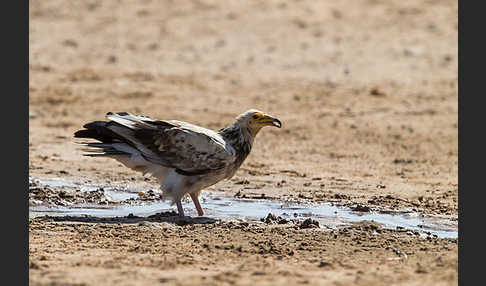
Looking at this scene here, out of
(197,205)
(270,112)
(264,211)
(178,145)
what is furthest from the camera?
(270,112)

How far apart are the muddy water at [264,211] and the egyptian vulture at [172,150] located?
21.0 inches

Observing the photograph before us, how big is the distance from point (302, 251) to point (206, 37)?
12.2 meters

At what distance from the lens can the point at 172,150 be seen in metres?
8.93

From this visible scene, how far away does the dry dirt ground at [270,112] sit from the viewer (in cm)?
734

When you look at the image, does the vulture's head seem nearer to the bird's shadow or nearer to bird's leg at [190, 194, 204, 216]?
bird's leg at [190, 194, 204, 216]

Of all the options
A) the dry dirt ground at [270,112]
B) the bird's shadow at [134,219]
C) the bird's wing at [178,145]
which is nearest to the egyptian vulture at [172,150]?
the bird's wing at [178,145]

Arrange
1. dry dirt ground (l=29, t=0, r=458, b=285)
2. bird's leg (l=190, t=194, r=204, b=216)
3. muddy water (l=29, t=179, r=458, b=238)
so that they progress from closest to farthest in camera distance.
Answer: dry dirt ground (l=29, t=0, r=458, b=285) → muddy water (l=29, t=179, r=458, b=238) → bird's leg (l=190, t=194, r=204, b=216)

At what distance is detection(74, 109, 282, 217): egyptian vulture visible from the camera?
8898mm

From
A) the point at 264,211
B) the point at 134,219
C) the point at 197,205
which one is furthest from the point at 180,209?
the point at 264,211

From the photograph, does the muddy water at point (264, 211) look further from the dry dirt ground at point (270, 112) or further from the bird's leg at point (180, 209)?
the bird's leg at point (180, 209)

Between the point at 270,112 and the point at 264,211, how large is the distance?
6.04 metres

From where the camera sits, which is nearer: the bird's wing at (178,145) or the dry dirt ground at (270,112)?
the dry dirt ground at (270,112)

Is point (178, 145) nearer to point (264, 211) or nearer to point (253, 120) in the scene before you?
point (253, 120)

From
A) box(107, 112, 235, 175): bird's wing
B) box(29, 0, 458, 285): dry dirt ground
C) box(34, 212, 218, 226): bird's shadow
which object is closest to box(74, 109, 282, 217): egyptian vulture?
box(107, 112, 235, 175): bird's wing
